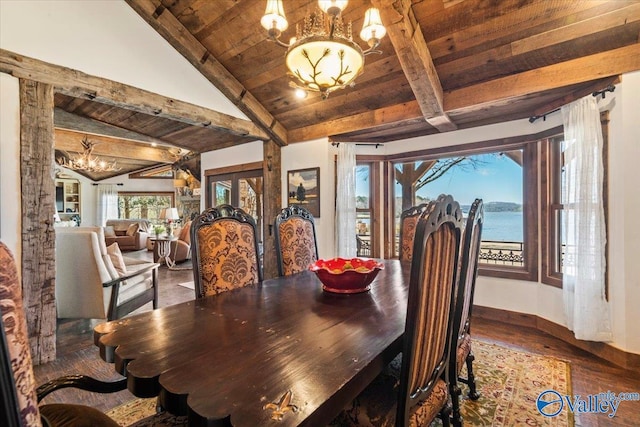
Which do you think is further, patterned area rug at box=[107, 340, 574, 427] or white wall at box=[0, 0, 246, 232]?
white wall at box=[0, 0, 246, 232]

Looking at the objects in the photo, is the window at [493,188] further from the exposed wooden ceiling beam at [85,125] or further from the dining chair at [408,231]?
the exposed wooden ceiling beam at [85,125]

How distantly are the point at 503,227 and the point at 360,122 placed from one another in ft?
7.28

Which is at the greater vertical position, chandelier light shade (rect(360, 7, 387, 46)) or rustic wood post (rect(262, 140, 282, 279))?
chandelier light shade (rect(360, 7, 387, 46))

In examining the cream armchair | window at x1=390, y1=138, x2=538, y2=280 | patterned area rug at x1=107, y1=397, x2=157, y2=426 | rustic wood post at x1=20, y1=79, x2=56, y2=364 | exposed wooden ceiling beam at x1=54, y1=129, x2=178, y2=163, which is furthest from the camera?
exposed wooden ceiling beam at x1=54, y1=129, x2=178, y2=163

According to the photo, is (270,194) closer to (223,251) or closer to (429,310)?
(223,251)

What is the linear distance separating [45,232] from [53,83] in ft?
4.13

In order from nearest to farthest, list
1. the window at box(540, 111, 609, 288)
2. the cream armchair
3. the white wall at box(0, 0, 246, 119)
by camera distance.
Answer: the white wall at box(0, 0, 246, 119)
the cream armchair
the window at box(540, 111, 609, 288)

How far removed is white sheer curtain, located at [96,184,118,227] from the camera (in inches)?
426

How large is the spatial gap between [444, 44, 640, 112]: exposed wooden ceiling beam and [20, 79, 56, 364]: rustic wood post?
3.66m

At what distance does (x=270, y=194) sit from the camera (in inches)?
185

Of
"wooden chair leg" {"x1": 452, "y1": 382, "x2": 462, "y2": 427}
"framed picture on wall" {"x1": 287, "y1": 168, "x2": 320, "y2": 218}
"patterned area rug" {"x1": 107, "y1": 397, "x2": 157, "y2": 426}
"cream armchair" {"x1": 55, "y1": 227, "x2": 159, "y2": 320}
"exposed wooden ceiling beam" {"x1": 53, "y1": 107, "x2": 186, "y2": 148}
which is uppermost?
"exposed wooden ceiling beam" {"x1": 53, "y1": 107, "x2": 186, "y2": 148}

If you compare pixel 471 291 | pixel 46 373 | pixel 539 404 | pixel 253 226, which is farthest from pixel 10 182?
pixel 539 404

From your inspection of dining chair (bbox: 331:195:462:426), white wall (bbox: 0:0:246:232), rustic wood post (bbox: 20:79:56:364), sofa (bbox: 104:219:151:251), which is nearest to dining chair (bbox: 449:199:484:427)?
dining chair (bbox: 331:195:462:426)

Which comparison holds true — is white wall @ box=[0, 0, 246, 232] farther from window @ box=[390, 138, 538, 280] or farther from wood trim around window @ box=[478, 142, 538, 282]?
wood trim around window @ box=[478, 142, 538, 282]
